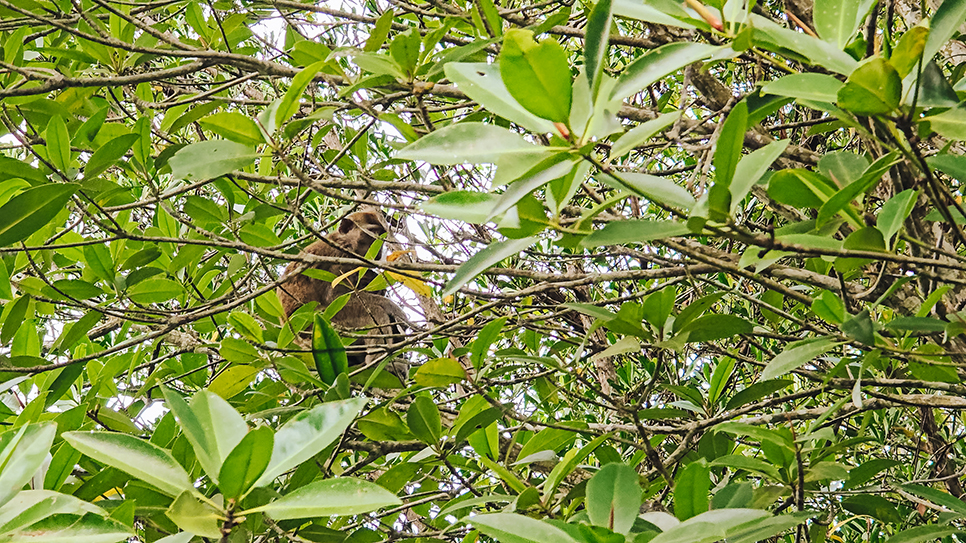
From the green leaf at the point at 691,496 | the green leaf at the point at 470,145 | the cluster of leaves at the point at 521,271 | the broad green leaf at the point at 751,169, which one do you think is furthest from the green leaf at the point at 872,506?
the green leaf at the point at 470,145

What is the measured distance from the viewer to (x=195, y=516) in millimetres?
708

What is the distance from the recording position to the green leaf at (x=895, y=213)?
90 centimetres

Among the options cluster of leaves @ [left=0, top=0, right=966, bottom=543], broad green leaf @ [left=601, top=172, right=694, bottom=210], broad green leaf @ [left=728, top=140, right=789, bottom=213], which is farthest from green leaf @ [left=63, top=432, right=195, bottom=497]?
broad green leaf @ [left=728, top=140, right=789, bottom=213]

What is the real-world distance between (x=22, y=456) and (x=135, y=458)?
10 centimetres

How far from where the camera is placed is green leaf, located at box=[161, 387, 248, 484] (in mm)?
778

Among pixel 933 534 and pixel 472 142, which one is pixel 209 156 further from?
pixel 933 534

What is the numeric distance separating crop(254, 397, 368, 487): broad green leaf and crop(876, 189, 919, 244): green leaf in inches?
26.2

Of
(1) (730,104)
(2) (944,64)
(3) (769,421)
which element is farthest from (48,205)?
(2) (944,64)

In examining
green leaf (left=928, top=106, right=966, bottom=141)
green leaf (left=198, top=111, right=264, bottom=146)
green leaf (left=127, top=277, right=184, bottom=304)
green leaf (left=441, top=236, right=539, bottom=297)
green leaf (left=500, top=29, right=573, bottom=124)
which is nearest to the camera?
green leaf (left=500, top=29, right=573, bottom=124)

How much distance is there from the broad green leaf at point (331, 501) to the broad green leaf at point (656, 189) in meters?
0.40

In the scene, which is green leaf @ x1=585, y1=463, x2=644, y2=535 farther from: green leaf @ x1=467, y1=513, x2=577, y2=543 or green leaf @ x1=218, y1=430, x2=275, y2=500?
green leaf @ x1=218, y1=430, x2=275, y2=500

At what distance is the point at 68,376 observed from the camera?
5.10 ft

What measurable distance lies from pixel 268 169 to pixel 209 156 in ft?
2.44

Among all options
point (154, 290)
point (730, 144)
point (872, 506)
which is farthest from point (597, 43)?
point (154, 290)
